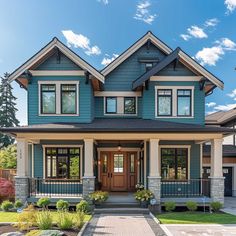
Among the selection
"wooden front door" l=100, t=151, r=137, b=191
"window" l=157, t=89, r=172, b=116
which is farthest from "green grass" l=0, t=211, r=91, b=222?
"window" l=157, t=89, r=172, b=116

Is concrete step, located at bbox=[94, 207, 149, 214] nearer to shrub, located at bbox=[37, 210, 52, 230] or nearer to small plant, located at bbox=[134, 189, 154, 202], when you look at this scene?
small plant, located at bbox=[134, 189, 154, 202]

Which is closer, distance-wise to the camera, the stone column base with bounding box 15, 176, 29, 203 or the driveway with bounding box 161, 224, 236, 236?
the driveway with bounding box 161, 224, 236, 236

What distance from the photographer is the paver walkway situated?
9.85 meters

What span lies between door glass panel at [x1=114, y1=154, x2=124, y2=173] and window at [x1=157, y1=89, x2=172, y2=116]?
12.8 feet

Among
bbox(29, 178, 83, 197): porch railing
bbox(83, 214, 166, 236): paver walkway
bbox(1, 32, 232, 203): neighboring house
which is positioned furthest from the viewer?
bbox(29, 178, 83, 197): porch railing

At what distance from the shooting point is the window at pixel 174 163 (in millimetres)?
16641

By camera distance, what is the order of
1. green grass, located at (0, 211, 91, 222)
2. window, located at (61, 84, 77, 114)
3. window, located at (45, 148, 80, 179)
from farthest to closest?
1. window, located at (45, 148, 80, 179)
2. window, located at (61, 84, 77, 114)
3. green grass, located at (0, 211, 91, 222)

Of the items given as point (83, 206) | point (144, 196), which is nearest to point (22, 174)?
point (83, 206)

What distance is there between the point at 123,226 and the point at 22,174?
576cm

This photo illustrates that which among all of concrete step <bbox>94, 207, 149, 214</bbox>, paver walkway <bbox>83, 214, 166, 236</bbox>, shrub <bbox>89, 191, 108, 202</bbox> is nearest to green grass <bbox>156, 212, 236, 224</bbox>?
paver walkway <bbox>83, 214, 166, 236</bbox>

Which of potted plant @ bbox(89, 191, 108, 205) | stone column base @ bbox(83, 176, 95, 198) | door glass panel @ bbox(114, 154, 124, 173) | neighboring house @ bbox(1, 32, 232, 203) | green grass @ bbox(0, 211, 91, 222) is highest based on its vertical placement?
neighboring house @ bbox(1, 32, 232, 203)

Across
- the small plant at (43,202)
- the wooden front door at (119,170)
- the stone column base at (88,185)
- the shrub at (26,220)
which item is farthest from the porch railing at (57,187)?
the shrub at (26,220)

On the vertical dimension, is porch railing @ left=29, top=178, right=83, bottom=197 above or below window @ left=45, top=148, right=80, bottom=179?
Answer: below

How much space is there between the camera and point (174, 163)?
1670 cm
